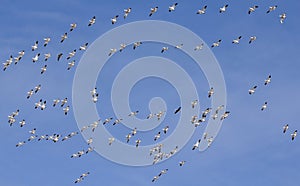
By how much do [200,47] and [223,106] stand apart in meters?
6.62

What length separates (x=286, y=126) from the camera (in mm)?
67625

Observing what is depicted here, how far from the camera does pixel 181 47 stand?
6731 cm

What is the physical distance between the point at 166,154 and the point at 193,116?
4.60 metres

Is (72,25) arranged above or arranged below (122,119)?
above

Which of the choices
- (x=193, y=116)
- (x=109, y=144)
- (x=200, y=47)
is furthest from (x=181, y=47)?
(x=109, y=144)

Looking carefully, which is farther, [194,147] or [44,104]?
[44,104]

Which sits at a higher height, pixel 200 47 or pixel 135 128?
pixel 200 47

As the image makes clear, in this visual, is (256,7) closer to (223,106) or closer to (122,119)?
(223,106)

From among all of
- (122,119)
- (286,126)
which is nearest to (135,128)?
(122,119)

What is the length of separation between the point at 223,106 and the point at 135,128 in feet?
29.9

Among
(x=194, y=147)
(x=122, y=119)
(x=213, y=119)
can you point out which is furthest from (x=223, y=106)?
(x=122, y=119)

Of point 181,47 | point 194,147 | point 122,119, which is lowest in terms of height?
point 194,147

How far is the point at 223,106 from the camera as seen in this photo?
219ft

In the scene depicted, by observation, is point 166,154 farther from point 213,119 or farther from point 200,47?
point 200,47
